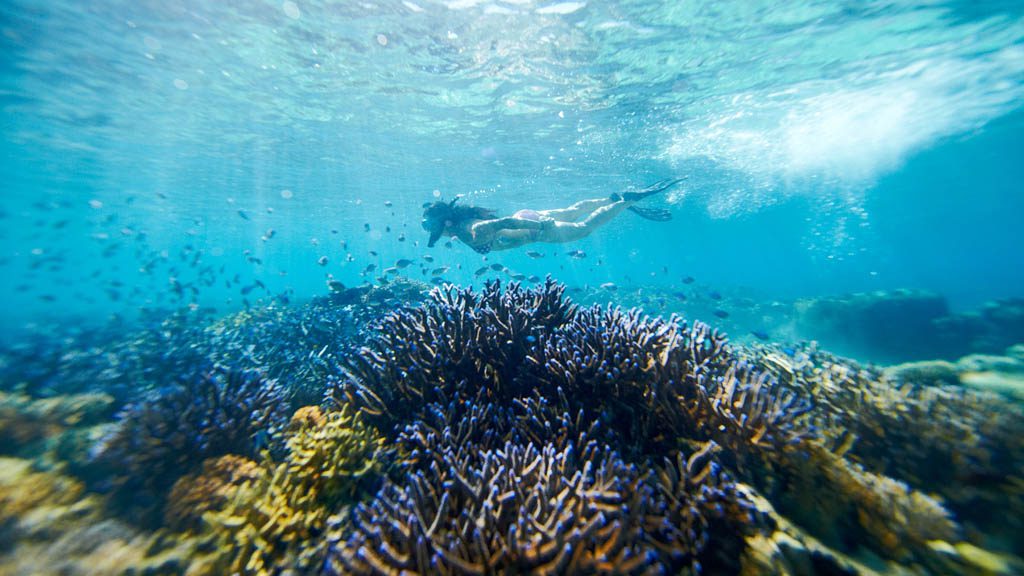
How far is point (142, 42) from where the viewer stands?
14.3 m

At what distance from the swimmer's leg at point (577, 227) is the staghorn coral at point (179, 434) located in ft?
34.0

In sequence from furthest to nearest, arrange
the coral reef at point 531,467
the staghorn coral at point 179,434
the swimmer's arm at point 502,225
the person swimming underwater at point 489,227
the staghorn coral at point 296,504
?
the person swimming underwater at point 489,227 < the swimmer's arm at point 502,225 < the staghorn coral at point 179,434 < the staghorn coral at point 296,504 < the coral reef at point 531,467

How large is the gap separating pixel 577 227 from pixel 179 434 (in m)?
13.1

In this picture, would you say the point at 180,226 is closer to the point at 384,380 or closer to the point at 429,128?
the point at 429,128

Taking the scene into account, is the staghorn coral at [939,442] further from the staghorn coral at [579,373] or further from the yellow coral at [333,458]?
the yellow coral at [333,458]

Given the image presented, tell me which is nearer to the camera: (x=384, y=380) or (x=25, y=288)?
(x=384, y=380)

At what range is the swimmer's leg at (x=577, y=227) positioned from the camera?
1421cm

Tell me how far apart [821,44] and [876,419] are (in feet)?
55.6

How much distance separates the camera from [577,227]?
15.1 meters

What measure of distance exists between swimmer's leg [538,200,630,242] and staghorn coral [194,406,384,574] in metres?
11.0

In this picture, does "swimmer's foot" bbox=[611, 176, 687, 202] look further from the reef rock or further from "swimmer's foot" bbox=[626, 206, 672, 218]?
the reef rock

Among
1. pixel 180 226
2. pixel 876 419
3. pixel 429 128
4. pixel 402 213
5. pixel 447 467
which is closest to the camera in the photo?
pixel 447 467

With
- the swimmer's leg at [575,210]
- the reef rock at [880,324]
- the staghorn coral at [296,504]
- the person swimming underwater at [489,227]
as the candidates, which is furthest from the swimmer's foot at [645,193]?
the staghorn coral at [296,504]

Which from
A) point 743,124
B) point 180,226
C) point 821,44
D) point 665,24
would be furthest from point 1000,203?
point 180,226
